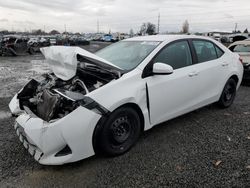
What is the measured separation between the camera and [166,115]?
393 centimetres

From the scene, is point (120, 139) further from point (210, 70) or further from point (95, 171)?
point (210, 70)

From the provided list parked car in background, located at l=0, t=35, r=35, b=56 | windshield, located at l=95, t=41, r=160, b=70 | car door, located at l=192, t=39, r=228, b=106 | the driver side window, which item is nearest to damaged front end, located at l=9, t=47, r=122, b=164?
windshield, located at l=95, t=41, r=160, b=70

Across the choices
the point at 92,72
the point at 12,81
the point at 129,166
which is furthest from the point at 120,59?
the point at 12,81

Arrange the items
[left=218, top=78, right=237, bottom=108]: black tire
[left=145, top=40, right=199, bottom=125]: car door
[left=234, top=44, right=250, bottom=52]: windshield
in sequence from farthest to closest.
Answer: [left=234, top=44, right=250, bottom=52]: windshield, [left=218, top=78, right=237, bottom=108]: black tire, [left=145, top=40, right=199, bottom=125]: car door

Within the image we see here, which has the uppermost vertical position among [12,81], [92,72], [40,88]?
[92,72]

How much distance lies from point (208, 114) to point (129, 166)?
2581 millimetres

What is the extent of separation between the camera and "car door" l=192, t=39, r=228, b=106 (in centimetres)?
448

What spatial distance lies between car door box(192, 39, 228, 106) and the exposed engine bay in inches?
72.7

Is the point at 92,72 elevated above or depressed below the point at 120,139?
above

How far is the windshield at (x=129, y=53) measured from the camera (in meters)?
3.81

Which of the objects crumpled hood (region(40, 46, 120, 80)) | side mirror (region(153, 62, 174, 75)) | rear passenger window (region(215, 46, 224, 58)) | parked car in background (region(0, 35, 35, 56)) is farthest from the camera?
parked car in background (region(0, 35, 35, 56))

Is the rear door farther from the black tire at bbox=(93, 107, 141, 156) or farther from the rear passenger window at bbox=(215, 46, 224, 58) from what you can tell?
the black tire at bbox=(93, 107, 141, 156)

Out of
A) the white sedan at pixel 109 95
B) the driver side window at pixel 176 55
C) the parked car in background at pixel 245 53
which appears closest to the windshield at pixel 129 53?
the white sedan at pixel 109 95

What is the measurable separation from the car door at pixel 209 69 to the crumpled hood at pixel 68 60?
175 cm
